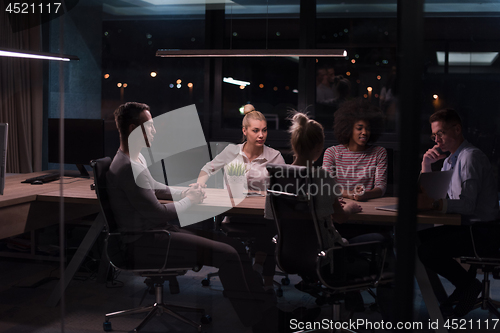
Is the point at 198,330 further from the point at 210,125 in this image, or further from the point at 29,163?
the point at 29,163

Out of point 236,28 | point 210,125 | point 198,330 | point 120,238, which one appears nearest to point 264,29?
point 236,28

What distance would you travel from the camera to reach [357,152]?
2.38m

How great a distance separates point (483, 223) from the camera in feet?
7.53

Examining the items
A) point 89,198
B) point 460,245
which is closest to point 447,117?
point 460,245

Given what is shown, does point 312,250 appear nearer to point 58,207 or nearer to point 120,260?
point 120,260

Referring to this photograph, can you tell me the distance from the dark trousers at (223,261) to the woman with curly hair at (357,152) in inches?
29.5

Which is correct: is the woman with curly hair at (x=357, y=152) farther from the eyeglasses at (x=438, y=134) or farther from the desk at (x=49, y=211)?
the desk at (x=49, y=211)

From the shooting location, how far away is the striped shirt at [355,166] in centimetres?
221

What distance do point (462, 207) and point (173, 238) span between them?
1615 millimetres

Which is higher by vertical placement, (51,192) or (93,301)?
(51,192)

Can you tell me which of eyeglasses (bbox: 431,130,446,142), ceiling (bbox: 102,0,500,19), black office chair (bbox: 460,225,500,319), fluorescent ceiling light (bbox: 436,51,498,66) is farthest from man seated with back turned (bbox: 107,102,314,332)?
fluorescent ceiling light (bbox: 436,51,498,66)

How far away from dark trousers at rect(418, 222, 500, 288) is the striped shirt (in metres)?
0.44

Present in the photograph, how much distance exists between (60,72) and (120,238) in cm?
116

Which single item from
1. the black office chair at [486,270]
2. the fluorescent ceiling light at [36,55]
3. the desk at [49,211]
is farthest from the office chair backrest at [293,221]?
the fluorescent ceiling light at [36,55]
